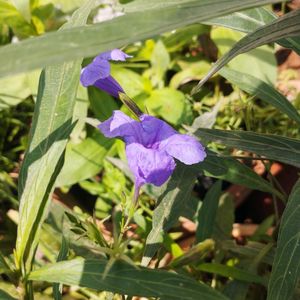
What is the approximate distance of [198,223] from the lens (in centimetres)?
122

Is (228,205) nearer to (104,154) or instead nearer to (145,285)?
(104,154)

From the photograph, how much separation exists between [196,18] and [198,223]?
716mm

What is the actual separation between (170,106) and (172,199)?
48 cm

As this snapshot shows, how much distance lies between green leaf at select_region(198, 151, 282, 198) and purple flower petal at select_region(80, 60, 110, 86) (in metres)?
0.31

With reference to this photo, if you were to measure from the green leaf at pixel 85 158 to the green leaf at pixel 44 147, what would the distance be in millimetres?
415

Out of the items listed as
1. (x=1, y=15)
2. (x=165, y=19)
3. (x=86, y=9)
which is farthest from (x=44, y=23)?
Answer: (x=165, y=19)

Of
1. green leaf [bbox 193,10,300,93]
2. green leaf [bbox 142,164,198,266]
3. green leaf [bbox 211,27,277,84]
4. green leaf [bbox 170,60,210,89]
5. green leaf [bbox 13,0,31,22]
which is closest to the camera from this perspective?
green leaf [bbox 193,10,300,93]

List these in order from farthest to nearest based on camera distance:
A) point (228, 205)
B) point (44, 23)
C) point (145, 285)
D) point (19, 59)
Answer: point (44, 23), point (228, 205), point (145, 285), point (19, 59)

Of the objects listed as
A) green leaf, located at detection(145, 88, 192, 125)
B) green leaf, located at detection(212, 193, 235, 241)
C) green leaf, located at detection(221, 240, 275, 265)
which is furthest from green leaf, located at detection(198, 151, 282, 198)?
green leaf, located at detection(145, 88, 192, 125)

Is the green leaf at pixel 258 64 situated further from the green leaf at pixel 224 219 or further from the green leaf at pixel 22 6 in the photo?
the green leaf at pixel 22 6

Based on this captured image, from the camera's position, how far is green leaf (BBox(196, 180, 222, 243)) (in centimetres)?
120

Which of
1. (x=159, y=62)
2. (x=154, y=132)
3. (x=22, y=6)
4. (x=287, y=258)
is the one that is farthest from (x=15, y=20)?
(x=287, y=258)

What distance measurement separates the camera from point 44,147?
950 millimetres

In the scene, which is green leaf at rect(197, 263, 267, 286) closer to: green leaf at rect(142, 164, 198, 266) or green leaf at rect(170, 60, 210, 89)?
green leaf at rect(142, 164, 198, 266)
